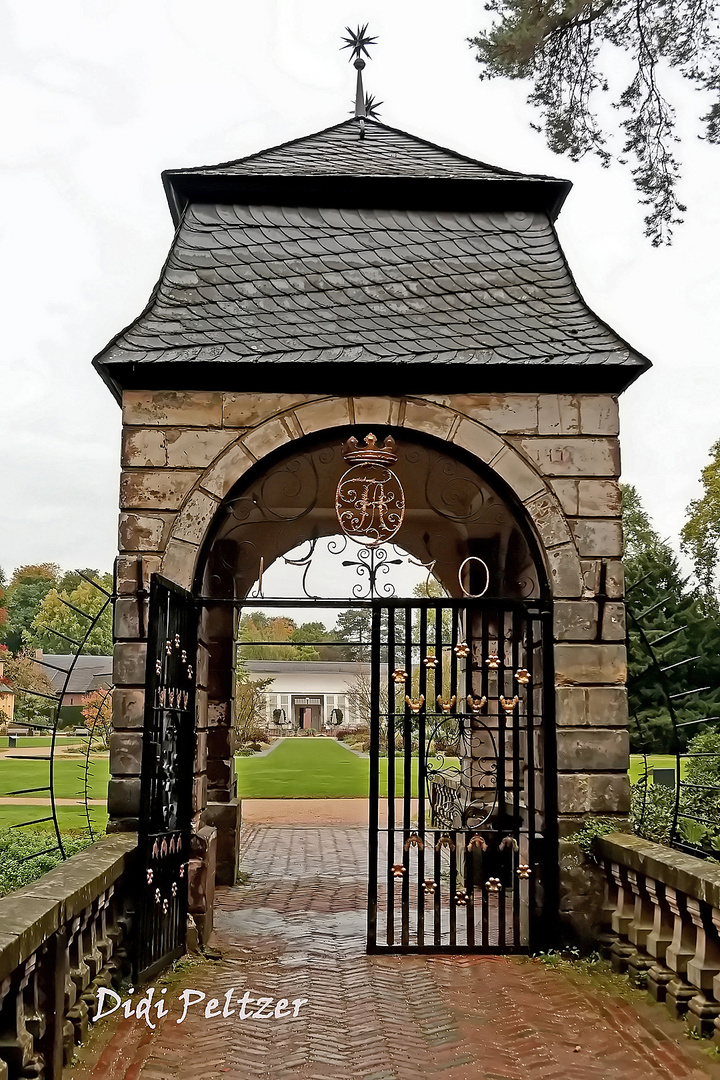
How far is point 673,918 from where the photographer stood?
5156 millimetres

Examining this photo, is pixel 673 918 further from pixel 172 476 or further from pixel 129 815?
pixel 172 476

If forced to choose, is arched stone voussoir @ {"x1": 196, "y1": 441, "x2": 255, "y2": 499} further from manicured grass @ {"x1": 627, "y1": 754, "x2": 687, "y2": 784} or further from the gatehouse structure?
manicured grass @ {"x1": 627, "y1": 754, "x2": 687, "y2": 784}

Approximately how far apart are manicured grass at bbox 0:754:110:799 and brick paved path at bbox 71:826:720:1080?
1083 cm

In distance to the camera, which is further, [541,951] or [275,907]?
[275,907]

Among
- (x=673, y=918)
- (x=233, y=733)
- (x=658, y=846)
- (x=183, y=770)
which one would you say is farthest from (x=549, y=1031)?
(x=233, y=733)

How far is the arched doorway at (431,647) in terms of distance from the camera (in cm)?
636

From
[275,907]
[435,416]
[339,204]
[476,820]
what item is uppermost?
[339,204]

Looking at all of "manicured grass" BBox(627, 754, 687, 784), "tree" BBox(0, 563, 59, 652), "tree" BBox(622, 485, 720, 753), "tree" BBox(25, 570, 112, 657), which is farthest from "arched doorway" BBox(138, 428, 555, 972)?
"tree" BBox(0, 563, 59, 652)

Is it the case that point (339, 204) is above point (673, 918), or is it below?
above

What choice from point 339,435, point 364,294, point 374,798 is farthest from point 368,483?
point 374,798

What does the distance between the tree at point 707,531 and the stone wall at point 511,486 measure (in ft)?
71.9

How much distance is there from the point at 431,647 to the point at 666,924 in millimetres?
2354

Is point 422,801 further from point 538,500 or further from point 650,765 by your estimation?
point 650,765

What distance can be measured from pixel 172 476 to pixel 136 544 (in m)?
0.53
